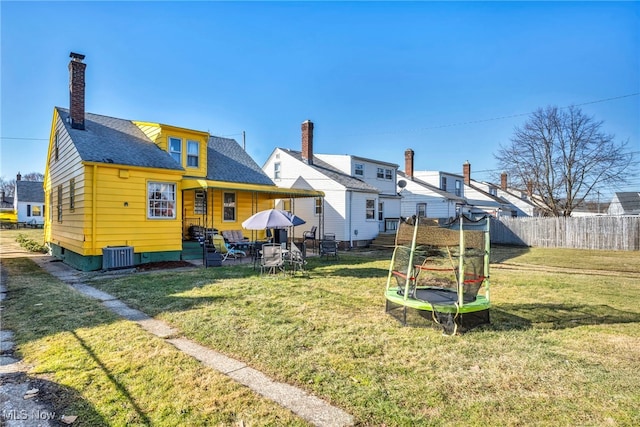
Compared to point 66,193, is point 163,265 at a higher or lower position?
lower

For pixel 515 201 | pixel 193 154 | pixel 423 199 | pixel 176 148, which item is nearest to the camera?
pixel 176 148

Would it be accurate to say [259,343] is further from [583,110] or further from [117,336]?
[583,110]

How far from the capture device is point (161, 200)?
41.5ft

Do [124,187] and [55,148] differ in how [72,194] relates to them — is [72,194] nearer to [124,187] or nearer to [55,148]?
[124,187]

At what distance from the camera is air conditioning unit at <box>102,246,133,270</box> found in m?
10.9

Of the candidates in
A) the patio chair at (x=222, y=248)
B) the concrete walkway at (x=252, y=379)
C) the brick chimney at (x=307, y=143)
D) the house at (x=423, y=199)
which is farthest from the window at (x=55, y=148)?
the house at (x=423, y=199)

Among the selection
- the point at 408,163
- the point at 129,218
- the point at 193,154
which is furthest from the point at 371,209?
the point at 129,218

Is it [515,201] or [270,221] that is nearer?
[270,221]

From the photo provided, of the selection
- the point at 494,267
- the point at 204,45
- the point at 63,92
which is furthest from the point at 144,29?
the point at 494,267

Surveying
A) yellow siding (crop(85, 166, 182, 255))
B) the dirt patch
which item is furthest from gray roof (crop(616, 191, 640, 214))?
yellow siding (crop(85, 166, 182, 255))

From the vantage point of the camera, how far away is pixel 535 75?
20.1 m

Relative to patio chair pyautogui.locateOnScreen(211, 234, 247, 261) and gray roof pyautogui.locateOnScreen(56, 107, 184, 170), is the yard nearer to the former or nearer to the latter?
patio chair pyautogui.locateOnScreen(211, 234, 247, 261)

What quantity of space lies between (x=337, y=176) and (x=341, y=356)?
17231mm

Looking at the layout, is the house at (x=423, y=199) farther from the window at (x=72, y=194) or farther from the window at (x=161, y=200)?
the window at (x=72, y=194)
